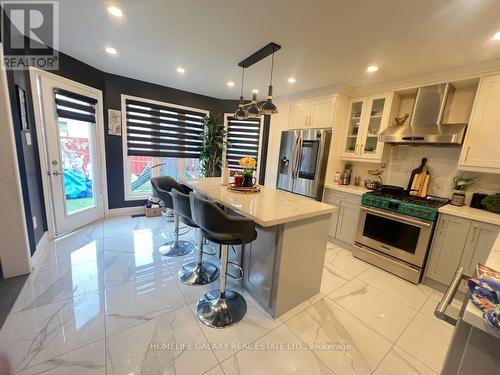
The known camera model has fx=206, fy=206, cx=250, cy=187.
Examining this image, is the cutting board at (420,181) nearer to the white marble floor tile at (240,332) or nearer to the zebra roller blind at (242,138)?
the white marble floor tile at (240,332)

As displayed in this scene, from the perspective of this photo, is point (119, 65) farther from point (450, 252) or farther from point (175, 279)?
point (450, 252)

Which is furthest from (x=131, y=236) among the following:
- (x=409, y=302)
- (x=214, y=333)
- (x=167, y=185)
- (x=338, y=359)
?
(x=409, y=302)

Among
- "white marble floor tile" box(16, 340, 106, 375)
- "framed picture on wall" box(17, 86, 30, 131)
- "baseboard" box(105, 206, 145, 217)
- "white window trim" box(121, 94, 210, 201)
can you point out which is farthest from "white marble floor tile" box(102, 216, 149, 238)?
"white marble floor tile" box(16, 340, 106, 375)

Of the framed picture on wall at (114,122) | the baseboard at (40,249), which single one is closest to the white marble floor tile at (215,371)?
the baseboard at (40,249)

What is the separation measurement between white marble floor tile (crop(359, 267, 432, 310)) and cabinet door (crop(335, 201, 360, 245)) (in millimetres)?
580

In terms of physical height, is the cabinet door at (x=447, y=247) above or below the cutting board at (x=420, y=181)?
below

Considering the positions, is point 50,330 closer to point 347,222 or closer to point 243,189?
point 243,189

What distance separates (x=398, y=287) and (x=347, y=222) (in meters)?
1.02

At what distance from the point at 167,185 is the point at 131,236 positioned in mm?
1066

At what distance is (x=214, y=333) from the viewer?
5.34ft

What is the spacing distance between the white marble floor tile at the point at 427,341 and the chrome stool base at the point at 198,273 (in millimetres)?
1755

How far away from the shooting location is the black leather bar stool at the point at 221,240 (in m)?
1.51

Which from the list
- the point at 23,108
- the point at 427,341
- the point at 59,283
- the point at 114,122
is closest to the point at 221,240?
the point at 59,283

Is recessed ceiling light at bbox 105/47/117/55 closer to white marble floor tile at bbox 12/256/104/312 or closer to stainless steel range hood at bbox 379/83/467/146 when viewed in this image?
white marble floor tile at bbox 12/256/104/312
